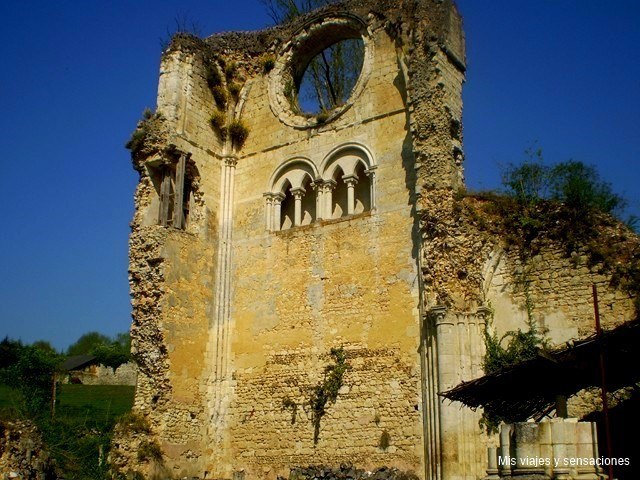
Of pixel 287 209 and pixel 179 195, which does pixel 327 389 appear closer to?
pixel 287 209

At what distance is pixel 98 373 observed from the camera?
151 feet

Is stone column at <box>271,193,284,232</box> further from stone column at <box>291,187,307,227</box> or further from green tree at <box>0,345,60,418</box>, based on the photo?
green tree at <box>0,345,60,418</box>

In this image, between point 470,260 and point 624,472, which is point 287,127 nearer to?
point 470,260

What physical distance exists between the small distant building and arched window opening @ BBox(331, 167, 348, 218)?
29351mm

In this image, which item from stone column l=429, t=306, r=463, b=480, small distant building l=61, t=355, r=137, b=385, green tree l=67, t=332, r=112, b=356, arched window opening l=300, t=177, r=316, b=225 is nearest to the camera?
stone column l=429, t=306, r=463, b=480

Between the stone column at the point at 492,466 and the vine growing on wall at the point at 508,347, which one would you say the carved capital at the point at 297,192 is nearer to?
the vine growing on wall at the point at 508,347

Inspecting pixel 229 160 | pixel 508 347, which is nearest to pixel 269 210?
pixel 229 160

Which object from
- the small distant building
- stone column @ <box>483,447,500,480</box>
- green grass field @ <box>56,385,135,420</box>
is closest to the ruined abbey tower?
stone column @ <box>483,447,500,480</box>

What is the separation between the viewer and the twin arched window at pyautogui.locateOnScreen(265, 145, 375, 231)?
15570mm

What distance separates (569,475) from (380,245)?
755 centimetres

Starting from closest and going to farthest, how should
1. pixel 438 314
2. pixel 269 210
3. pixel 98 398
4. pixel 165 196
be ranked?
pixel 438 314 < pixel 165 196 < pixel 269 210 < pixel 98 398

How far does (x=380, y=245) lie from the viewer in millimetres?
14555

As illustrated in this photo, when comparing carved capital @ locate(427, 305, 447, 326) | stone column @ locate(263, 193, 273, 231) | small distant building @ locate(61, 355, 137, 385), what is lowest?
carved capital @ locate(427, 305, 447, 326)

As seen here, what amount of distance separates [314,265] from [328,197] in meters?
1.54
